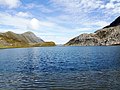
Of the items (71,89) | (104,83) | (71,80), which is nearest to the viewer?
(71,89)

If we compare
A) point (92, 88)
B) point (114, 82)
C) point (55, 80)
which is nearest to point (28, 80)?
point (55, 80)

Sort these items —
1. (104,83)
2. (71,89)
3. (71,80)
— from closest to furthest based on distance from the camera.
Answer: (71,89) < (104,83) < (71,80)

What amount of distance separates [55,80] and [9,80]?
35.1ft

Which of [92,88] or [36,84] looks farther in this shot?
[36,84]

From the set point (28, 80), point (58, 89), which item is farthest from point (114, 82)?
point (28, 80)

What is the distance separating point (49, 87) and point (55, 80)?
6.04m

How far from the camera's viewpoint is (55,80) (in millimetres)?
46438

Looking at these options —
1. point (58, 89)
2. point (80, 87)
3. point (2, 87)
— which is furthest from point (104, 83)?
point (2, 87)

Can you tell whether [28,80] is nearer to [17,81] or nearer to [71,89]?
→ [17,81]

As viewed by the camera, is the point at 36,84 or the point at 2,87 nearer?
the point at 2,87

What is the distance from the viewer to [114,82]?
42656 mm

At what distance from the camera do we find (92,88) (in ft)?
127

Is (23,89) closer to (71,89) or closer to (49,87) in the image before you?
(49,87)

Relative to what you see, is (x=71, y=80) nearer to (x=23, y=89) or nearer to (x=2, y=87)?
(x=23, y=89)
